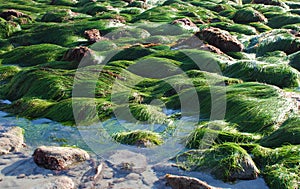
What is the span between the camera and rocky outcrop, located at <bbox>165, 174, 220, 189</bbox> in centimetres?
373

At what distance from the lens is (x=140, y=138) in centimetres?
493

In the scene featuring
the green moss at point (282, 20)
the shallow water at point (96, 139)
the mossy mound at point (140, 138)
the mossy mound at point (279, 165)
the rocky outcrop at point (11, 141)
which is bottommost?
the green moss at point (282, 20)

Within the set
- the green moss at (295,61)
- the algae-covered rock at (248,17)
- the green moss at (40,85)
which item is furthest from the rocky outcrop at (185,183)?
the algae-covered rock at (248,17)

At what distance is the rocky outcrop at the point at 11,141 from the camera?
4.69m

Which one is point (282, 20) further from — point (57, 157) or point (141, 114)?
point (57, 157)

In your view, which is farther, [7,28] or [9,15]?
[9,15]

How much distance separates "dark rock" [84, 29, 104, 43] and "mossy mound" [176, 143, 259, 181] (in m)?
6.25

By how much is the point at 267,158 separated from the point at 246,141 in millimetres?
509

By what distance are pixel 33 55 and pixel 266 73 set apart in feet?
18.7

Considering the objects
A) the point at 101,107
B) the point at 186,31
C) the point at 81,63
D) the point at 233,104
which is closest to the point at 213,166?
the point at 233,104

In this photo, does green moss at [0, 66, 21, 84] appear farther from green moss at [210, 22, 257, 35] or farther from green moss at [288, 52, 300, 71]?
green moss at [210, 22, 257, 35]

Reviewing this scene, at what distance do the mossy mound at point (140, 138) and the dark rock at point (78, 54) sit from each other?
10.4ft

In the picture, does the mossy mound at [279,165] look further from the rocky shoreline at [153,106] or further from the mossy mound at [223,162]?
the mossy mound at [223,162]

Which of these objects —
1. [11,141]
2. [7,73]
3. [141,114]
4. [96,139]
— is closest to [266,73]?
[141,114]
